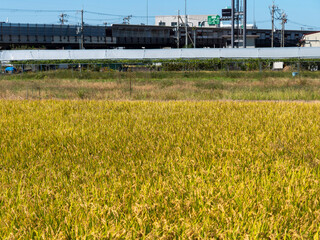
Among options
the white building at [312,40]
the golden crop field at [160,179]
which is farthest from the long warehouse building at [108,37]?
the golden crop field at [160,179]

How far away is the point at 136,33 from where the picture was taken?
9344 centimetres

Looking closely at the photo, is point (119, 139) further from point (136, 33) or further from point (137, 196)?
point (136, 33)

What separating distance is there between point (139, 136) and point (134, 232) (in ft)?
12.5

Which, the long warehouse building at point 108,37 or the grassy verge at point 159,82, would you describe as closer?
the grassy verge at point 159,82

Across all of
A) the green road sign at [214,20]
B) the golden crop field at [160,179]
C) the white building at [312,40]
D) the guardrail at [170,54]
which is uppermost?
the green road sign at [214,20]

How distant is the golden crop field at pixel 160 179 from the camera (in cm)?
295

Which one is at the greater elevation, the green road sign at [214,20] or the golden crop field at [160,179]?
the green road sign at [214,20]

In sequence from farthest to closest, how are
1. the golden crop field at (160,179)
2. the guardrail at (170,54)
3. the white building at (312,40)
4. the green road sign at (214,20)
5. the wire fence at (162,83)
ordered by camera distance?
the green road sign at (214,20) < the white building at (312,40) < the guardrail at (170,54) < the wire fence at (162,83) < the golden crop field at (160,179)

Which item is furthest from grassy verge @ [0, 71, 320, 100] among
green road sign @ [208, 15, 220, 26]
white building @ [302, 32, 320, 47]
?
green road sign @ [208, 15, 220, 26]

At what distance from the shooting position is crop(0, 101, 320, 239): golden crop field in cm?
295

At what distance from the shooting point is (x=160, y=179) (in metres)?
3.95

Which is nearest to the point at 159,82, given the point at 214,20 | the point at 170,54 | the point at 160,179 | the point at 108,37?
the point at 160,179

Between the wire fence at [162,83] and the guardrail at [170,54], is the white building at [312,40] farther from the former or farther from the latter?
the guardrail at [170,54]

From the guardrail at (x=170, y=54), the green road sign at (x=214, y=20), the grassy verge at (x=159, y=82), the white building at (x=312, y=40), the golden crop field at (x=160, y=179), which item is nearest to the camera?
the golden crop field at (x=160, y=179)
